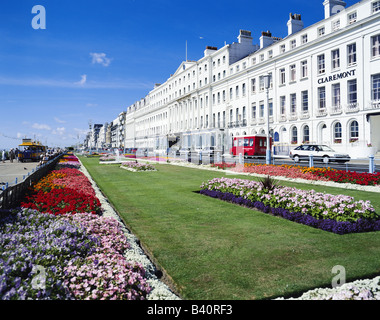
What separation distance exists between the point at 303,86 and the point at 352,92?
7.56 m

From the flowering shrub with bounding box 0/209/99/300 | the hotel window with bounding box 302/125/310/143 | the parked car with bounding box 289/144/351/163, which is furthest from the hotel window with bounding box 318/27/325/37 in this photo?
the flowering shrub with bounding box 0/209/99/300

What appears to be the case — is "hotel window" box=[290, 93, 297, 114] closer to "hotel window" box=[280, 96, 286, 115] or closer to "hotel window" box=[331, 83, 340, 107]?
"hotel window" box=[280, 96, 286, 115]

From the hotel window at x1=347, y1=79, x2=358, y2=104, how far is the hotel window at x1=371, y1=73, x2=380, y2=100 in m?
2.00

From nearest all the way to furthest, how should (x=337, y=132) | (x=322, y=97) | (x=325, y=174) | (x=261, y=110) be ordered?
(x=325, y=174) → (x=337, y=132) → (x=322, y=97) → (x=261, y=110)

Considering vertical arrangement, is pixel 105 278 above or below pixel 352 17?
below

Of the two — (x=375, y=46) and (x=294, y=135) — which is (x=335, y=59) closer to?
(x=375, y=46)

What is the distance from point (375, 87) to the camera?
30.9 metres

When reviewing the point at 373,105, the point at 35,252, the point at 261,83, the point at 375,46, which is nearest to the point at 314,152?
the point at 373,105

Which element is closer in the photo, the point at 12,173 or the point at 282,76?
the point at 12,173

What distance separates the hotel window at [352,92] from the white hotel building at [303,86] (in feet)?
0.34

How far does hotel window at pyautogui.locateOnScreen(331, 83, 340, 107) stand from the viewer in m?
35.2

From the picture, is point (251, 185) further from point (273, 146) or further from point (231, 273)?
point (273, 146)

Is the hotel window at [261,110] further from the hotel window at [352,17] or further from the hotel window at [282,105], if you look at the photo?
the hotel window at [352,17]
